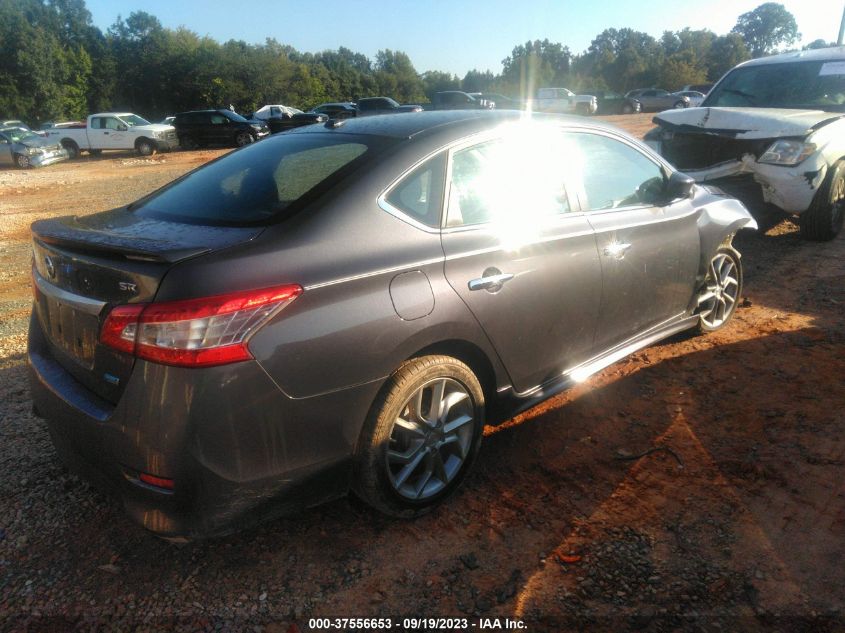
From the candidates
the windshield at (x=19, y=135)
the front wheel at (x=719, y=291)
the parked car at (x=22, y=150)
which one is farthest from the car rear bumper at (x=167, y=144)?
the front wheel at (x=719, y=291)

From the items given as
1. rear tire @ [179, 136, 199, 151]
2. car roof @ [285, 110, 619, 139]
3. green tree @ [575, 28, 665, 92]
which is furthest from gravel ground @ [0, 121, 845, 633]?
green tree @ [575, 28, 665, 92]

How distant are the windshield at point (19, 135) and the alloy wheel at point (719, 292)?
82.6 feet

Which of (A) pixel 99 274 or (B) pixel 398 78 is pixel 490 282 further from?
(B) pixel 398 78

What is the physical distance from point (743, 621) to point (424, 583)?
111 cm

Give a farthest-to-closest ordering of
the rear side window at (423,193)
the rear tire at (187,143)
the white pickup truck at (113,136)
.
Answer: the rear tire at (187,143)
the white pickup truck at (113,136)
the rear side window at (423,193)

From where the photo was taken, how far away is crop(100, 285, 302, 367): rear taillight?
6.62 feet

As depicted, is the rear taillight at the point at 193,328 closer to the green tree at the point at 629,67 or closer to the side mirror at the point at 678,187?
the side mirror at the point at 678,187

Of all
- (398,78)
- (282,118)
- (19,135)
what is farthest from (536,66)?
(19,135)

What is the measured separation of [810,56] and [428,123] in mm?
6888

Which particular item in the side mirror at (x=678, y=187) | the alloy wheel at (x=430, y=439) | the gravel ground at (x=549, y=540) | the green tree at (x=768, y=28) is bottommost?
the gravel ground at (x=549, y=540)

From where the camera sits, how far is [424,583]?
2.40 meters

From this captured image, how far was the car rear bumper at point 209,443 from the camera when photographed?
80.4 inches

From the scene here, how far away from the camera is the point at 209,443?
206 cm

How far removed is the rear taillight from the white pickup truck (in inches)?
1051
